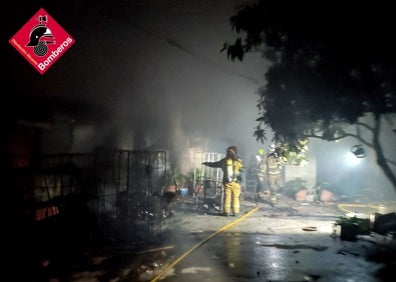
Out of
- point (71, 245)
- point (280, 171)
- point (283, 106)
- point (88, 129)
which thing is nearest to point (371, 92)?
point (283, 106)

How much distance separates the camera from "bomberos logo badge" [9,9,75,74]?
7625 mm

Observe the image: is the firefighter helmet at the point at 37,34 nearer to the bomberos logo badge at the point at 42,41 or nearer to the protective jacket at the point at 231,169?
the bomberos logo badge at the point at 42,41

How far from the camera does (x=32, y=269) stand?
6.09 m

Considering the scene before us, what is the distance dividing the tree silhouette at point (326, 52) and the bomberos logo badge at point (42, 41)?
4.56m

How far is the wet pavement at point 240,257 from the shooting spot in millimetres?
5953

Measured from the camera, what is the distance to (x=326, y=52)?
219 inches

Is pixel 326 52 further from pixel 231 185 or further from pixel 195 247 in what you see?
pixel 231 185

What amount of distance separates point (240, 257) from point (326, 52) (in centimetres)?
420

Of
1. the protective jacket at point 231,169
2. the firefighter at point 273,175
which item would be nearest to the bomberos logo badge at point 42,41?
the protective jacket at point 231,169

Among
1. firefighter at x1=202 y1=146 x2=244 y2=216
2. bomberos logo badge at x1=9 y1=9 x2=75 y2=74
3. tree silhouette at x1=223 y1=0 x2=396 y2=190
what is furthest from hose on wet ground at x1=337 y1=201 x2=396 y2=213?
bomberos logo badge at x1=9 y1=9 x2=75 y2=74

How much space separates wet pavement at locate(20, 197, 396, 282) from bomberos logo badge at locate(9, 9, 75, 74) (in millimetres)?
4442

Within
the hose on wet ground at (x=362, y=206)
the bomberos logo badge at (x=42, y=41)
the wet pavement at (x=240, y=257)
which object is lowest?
the wet pavement at (x=240, y=257)

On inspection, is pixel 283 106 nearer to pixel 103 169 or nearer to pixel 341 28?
pixel 341 28

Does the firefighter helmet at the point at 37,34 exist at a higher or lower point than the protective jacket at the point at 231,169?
higher
